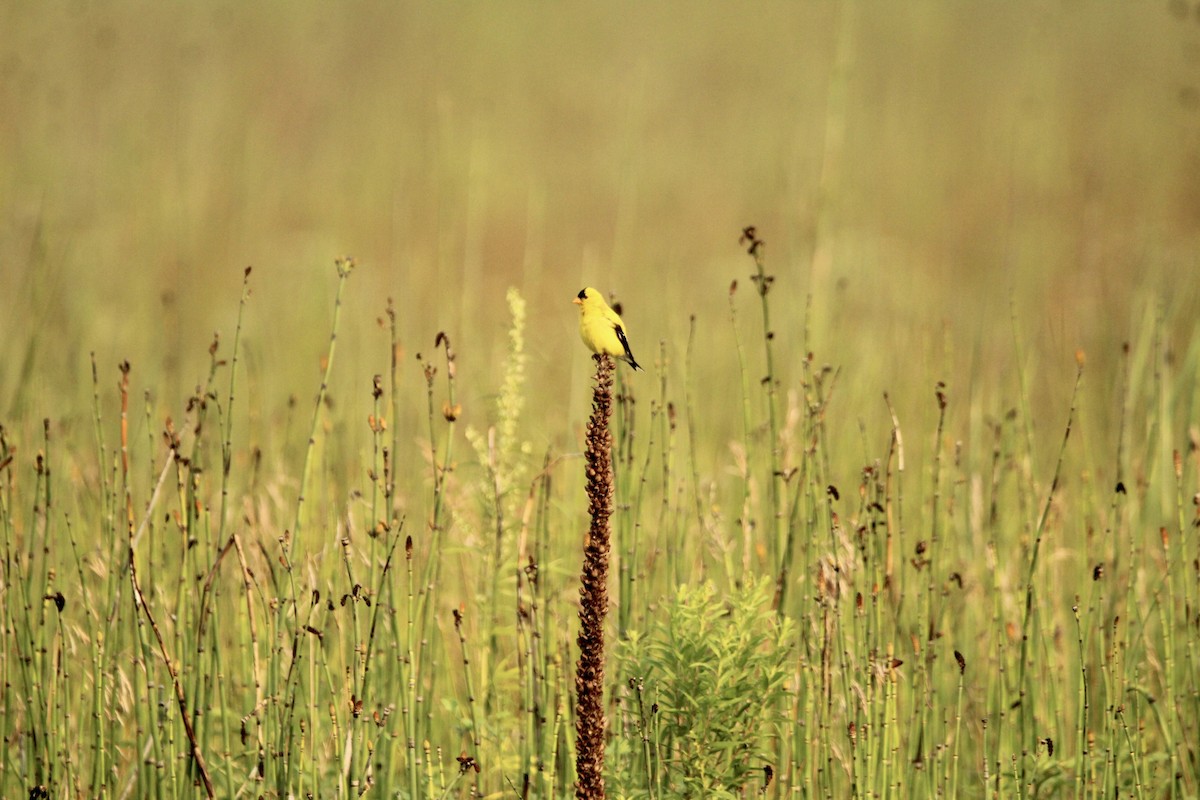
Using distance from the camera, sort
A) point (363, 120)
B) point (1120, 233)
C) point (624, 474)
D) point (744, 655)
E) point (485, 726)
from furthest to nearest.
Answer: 1. point (363, 120)
2. point (1120, 233)
3. point (624, 474)
4. point (485, 726)
5. point (744, 655)

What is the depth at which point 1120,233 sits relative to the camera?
Answer: 22.6 feet

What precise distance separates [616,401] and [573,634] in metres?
0.88

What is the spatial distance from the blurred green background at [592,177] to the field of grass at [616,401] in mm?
44

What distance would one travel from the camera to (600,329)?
154 cm

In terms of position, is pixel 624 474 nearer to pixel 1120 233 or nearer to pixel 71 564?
pixel 71 564

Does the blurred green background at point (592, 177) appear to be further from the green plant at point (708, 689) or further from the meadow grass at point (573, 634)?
the green plant at point (708, 689)

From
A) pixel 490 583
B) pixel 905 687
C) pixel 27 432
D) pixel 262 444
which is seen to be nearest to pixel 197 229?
pixel 262 444

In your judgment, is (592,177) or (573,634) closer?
(573,634)

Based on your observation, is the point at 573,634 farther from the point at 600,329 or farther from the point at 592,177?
the point at 592,177

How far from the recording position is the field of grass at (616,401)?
199 centimetres

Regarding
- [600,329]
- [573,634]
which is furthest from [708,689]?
[573,634]

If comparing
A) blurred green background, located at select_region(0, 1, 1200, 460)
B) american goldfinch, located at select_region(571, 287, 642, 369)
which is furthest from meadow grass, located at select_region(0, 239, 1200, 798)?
blurred green background, located at select_region(0, 1, 1200, 460)

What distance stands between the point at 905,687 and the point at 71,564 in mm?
2067

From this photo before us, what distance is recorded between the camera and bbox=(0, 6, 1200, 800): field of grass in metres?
1.99
